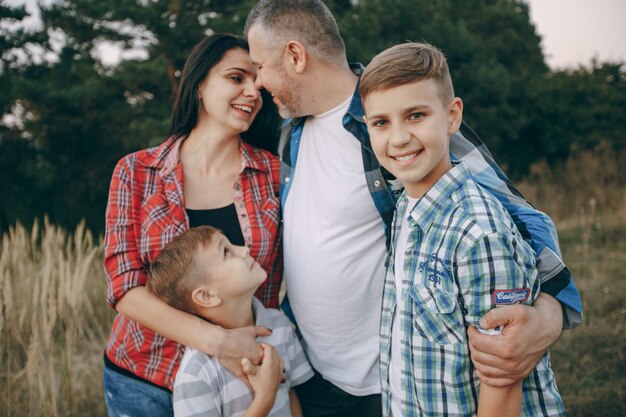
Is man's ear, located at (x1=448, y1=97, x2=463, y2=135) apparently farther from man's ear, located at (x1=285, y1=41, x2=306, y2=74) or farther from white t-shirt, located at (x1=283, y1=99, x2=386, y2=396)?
man's ear, located at (x1=285, y1=41, x2=306, y2=74)

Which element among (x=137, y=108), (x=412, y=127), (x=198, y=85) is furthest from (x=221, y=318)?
(x=137, y=108)

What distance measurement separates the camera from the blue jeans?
2.08 meters

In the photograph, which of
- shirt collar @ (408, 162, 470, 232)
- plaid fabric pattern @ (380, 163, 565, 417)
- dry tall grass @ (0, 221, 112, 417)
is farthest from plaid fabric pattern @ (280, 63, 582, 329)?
dry tall grass @ (0, 221, 112, 417)

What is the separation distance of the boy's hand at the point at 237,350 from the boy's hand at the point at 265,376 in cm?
2

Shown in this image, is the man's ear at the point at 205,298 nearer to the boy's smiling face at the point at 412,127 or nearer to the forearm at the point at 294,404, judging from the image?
the forearm at the point at 294,404

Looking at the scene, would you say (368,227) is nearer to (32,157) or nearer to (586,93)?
(32,157)

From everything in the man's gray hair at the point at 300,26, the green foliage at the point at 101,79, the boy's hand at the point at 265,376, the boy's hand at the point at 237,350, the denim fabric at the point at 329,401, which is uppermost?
the green foliage at the point at 101,79

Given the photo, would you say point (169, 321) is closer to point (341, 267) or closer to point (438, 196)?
point (341, 267)

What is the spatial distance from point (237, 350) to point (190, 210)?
69 cm

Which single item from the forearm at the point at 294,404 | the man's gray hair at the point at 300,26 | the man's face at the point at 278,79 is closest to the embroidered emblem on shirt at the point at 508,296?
the forearm at the point at 294,404

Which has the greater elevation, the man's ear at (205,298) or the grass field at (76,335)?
the man's ear at (205,298)

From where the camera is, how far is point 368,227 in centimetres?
213

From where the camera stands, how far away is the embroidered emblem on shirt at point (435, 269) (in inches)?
60.5

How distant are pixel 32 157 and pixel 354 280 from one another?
10088 millimetres
